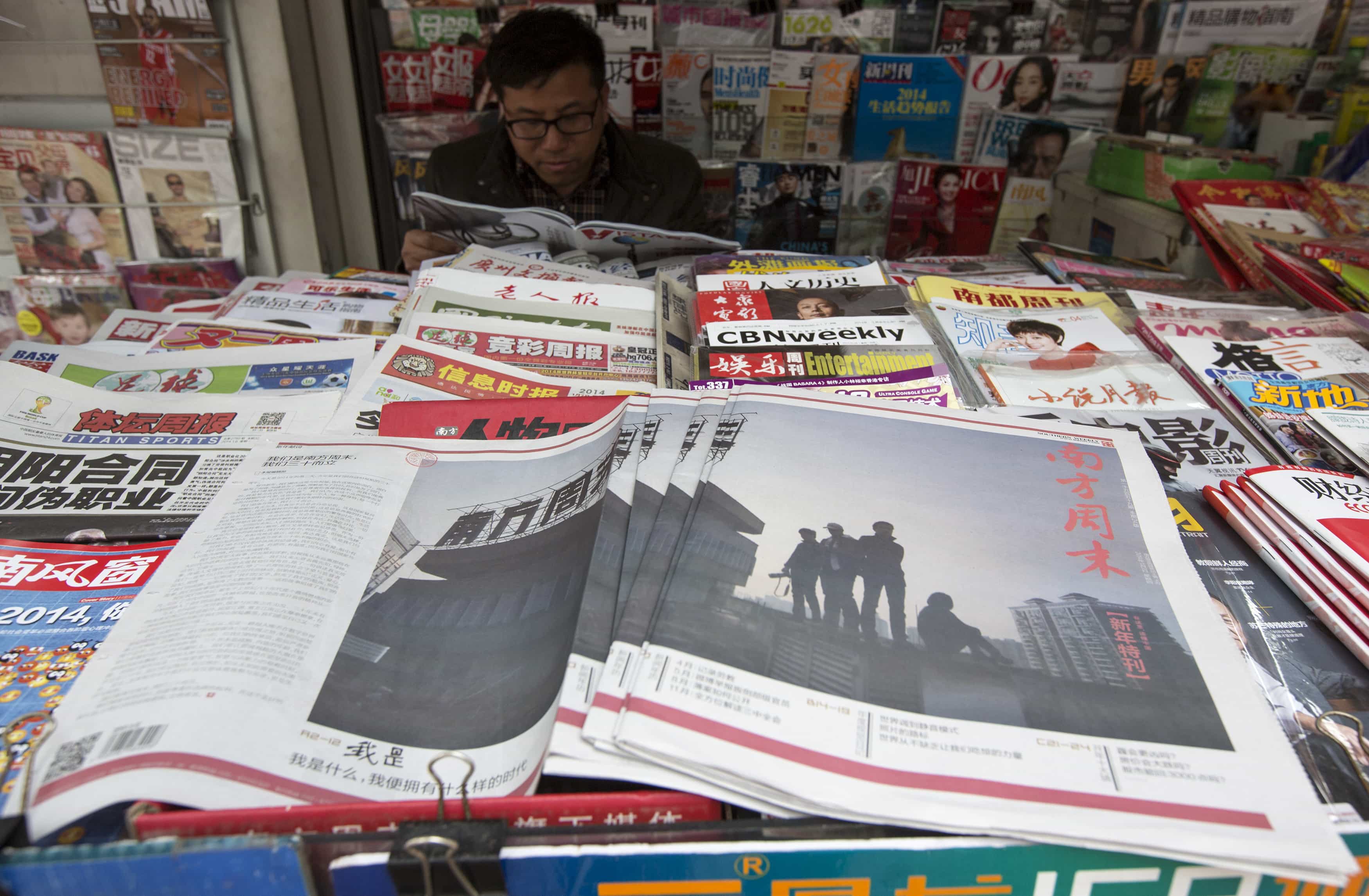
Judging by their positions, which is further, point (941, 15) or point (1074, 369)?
point (941, 15)

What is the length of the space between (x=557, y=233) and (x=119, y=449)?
2.11ft

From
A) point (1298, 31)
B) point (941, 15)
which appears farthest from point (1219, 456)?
point (1298, 31)

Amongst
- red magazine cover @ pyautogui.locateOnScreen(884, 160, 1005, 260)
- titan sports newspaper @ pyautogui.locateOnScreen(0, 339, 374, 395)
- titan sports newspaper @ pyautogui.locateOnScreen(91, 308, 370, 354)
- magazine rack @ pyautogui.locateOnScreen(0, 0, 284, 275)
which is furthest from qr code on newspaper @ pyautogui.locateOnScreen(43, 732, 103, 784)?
red magazine cover @ pyautogui.locateOnScreen(884, 160, 1005, 260)

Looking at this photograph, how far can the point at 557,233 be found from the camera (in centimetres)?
112

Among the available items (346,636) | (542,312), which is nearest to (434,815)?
(346,636)

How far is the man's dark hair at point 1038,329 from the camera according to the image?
2.82ft

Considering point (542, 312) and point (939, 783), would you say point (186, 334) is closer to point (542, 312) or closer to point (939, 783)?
point (542, 312)

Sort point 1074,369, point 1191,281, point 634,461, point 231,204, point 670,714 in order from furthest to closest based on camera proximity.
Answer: point 231,204 → point 1191,281 → point 1074,369 → point 634,461 → point 670,714

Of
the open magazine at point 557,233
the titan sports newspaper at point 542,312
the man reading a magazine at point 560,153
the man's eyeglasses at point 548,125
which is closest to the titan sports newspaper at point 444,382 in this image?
the titan sports newspaper at point 542,312

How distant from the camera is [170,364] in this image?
83 cm

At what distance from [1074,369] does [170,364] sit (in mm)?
1029

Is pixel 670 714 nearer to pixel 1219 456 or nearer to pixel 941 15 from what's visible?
pixel 1219 456

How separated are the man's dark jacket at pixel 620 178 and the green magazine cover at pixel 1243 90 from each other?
1.30 meters

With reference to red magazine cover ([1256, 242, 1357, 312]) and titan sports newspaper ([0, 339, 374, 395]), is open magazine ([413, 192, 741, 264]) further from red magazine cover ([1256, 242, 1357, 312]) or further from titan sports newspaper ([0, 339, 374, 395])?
red magazine cover ([1256, 242, 1357, 312])
